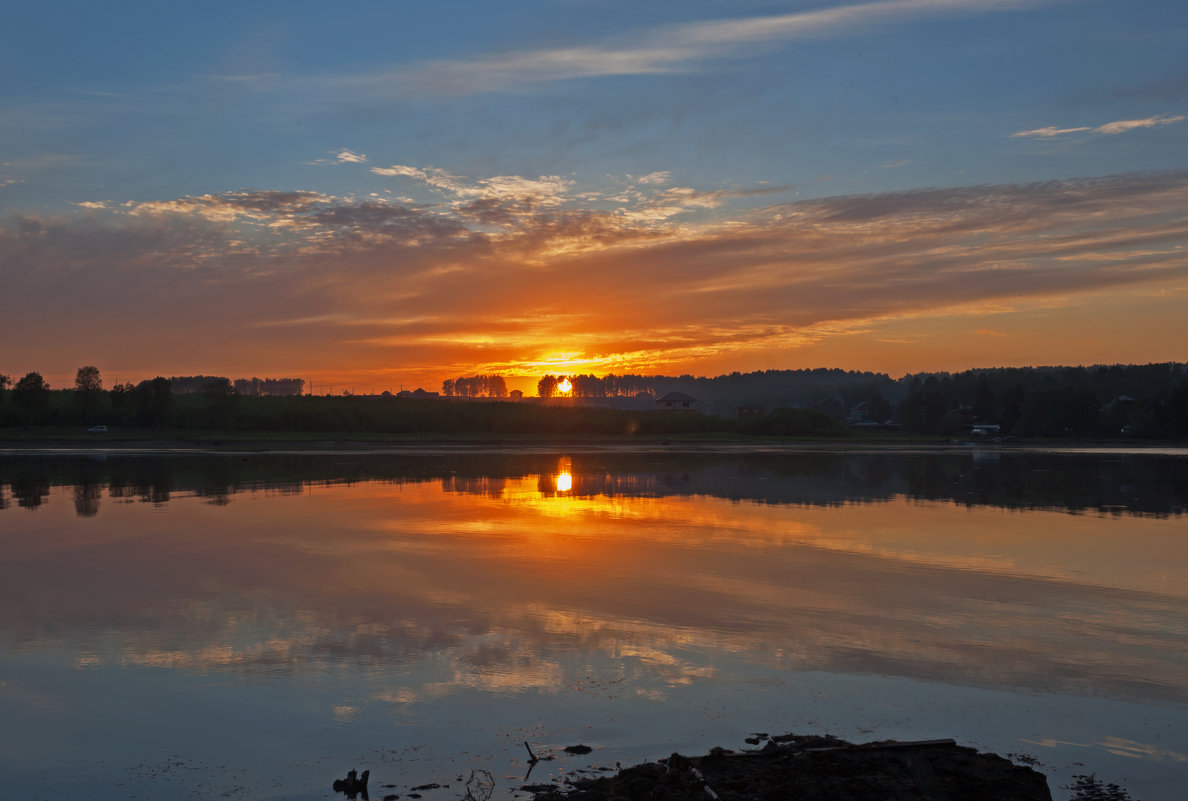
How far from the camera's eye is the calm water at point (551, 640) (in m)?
8.18

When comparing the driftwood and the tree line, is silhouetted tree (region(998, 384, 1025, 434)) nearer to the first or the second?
the tree line

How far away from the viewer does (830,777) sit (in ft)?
23.6

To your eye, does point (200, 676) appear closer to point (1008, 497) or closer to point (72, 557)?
point (72, 557)

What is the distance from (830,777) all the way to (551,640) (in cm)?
537

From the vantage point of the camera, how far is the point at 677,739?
8359 mm

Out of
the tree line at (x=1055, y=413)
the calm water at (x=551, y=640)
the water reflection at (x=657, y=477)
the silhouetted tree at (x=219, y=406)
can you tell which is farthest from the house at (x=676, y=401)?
the calm water at (x=551, y=640)

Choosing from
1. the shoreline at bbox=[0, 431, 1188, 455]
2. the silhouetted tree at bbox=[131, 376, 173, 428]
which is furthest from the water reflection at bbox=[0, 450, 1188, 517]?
the silhouetted tree at bbox=[131, 376, 173, 428]

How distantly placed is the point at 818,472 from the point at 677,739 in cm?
3895

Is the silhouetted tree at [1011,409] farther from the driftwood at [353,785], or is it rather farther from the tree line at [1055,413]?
the driftwood at [353,785]

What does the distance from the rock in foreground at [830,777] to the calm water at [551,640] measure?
0.59 m

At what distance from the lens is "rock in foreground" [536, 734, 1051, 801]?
22.7ft

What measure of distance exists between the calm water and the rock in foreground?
1.93 feet

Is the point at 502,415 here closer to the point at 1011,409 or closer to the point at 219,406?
the point at 219,406

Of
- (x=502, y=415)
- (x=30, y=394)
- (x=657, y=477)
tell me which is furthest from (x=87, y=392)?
(x=657, y=477)
